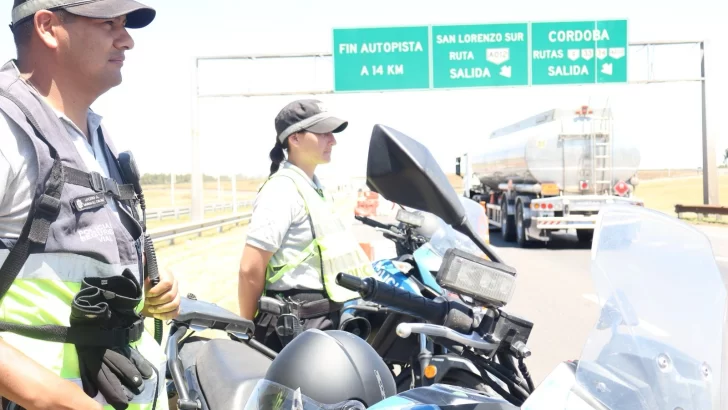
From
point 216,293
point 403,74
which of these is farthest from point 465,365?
point 403,74

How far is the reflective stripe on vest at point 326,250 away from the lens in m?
3.52

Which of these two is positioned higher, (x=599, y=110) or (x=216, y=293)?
(x=599, y=110)

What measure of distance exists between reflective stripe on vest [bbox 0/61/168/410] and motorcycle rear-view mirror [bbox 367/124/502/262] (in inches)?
28.3

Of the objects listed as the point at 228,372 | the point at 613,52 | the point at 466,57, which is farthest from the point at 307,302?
the point at 613,52

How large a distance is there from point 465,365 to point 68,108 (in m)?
1.38

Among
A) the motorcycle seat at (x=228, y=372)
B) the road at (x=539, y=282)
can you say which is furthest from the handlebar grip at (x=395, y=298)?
the road at (x=539, y=282)

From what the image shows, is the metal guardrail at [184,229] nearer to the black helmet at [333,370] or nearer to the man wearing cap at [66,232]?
the man wearing cap at [66,232]

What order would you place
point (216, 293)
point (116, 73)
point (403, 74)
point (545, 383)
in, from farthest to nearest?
1. point (403, 74)
2. point (216, 293)
3. point (116, 73)
4. point (545, 383)

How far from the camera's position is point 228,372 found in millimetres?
2463

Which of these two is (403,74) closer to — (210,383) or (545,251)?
(545,251)

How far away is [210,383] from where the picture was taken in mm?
2473

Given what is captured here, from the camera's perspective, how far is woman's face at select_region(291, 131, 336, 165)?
12.1 ft

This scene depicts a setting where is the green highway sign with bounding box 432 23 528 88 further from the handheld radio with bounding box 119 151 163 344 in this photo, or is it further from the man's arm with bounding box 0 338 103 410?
the man's arm with bounding box 0 338 103 410

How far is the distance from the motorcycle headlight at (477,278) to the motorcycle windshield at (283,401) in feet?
1.35
